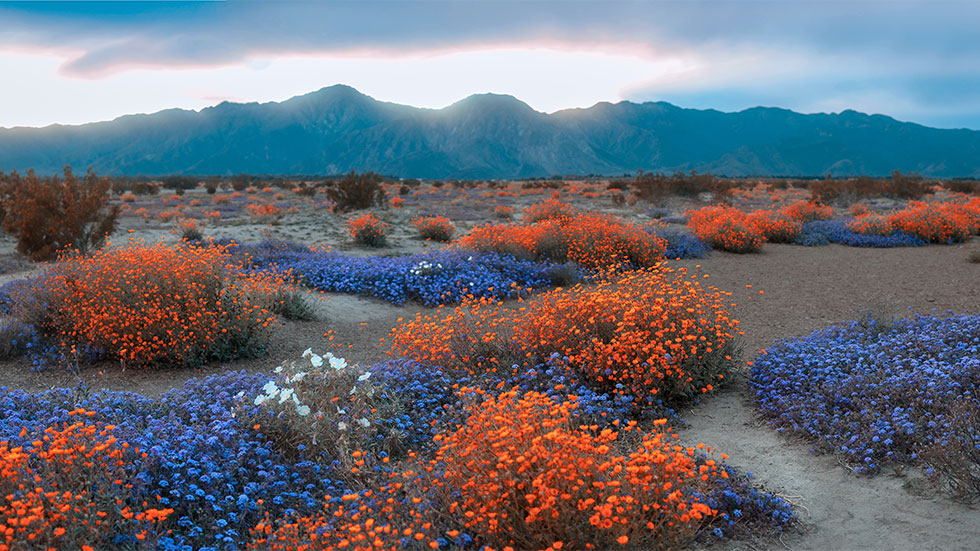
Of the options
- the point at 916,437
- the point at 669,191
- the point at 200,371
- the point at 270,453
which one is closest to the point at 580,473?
the point at 270,453

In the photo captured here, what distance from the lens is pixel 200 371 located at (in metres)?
7.60

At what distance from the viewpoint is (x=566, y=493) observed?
3.37m

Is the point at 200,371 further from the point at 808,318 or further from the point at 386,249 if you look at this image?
the point at 386,249

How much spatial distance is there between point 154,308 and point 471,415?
190 inches

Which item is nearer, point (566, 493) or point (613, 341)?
point (566, 493)

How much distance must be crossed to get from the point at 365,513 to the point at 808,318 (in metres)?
8.17

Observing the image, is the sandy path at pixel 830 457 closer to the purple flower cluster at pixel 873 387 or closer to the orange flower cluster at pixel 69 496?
the purple flower cluster at pixel 873 387

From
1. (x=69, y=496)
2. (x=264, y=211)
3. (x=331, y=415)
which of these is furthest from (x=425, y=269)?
(x=264, y=211)

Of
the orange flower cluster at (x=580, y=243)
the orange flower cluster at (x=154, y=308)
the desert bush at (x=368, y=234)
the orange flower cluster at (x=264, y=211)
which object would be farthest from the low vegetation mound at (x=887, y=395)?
the orange flower cluster at (x=264, y=211)

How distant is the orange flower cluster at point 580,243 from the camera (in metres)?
13.5

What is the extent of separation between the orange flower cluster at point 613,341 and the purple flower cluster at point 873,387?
0.64 meters

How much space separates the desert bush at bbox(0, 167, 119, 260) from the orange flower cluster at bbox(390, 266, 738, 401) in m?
11.2

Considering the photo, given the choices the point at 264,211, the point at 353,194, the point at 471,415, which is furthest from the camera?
the point at 353,194

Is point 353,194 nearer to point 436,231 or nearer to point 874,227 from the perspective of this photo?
point 436,231
